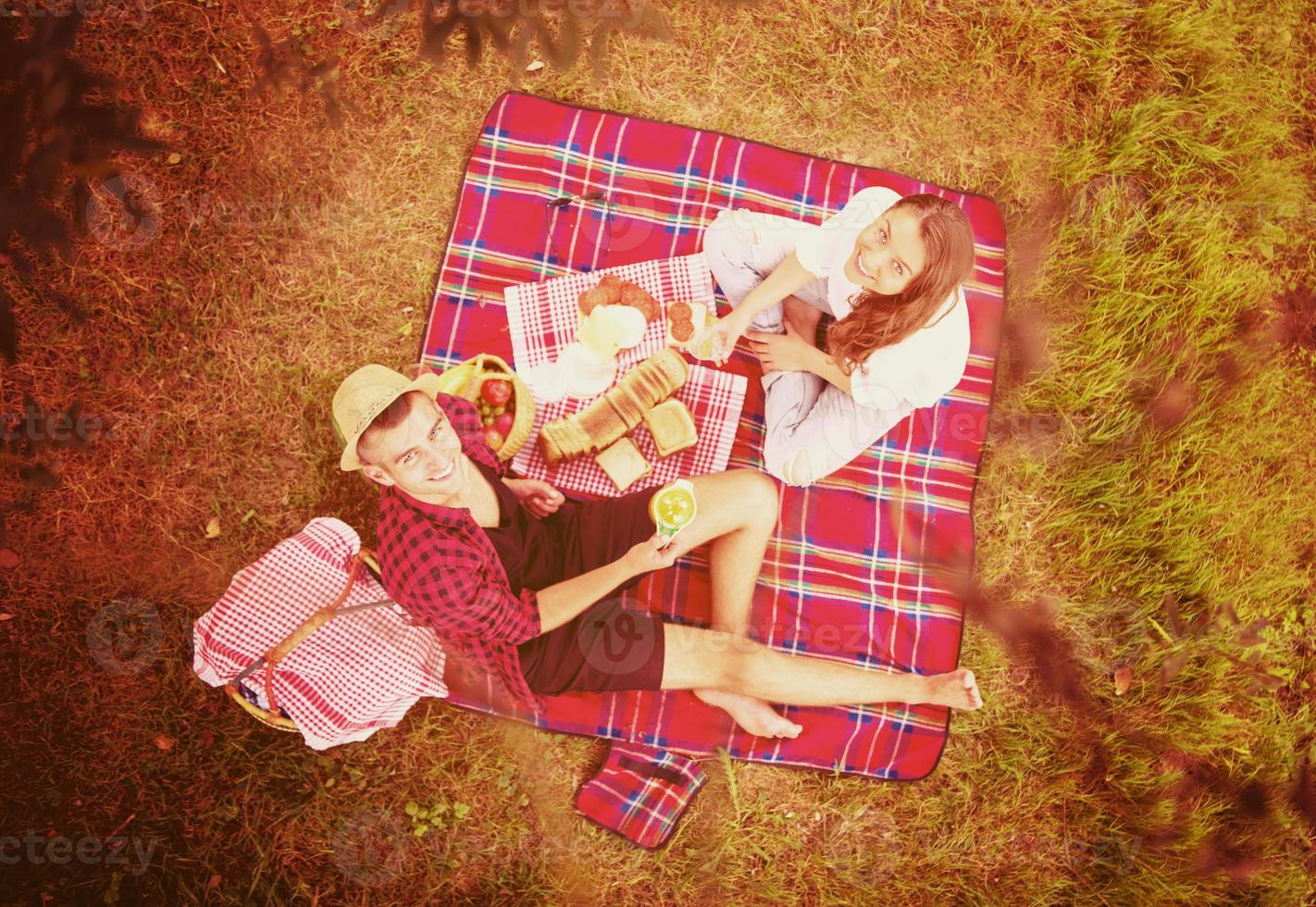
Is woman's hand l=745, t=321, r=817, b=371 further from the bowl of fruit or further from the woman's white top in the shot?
the bowl of fruit

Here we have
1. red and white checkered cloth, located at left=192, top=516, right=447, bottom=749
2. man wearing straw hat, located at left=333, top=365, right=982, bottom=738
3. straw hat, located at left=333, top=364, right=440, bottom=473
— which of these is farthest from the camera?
red and white checkered cloth, located at left=192, top=516, right=447, bottom=749

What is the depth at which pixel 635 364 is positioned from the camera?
3652 millimetres

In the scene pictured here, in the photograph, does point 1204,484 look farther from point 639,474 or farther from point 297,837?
point 297,837

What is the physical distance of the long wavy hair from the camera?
2.81m

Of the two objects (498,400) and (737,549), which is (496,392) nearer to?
(498,400)

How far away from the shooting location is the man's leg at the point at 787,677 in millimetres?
3305

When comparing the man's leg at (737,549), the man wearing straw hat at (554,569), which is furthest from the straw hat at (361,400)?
the man's leg at (737,549)

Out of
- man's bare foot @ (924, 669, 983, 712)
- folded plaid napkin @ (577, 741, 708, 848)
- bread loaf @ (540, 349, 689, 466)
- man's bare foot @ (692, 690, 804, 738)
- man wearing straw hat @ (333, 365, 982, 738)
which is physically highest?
bread loaf @ (540, 349, 689, 466)

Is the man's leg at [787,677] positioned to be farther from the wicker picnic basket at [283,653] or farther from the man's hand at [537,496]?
the wicker picnic basket at [283,653]

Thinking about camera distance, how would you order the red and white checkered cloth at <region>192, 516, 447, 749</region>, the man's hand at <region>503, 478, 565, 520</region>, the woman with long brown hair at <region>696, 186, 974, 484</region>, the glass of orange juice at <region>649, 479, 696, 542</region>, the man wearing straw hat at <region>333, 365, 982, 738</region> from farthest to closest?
the man's hand at <region>503, 478, 565, 520</region> < the glass of orange juice at <region>649, 479, 696, 542</region> < the red and white checkered cloth at <region>192, 516, 447, 749</region> < the woman with long brown hair at <region>696, 186, 974, 484</region> < the man wearing straw hat at <region>333, 365, 982, 738</region>

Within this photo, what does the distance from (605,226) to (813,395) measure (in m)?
1.30

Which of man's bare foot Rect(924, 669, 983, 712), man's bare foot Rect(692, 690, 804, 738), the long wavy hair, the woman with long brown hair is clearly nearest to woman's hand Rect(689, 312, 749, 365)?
the woman with long brown hair

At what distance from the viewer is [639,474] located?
3.49 metres

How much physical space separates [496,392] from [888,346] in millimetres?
1646
